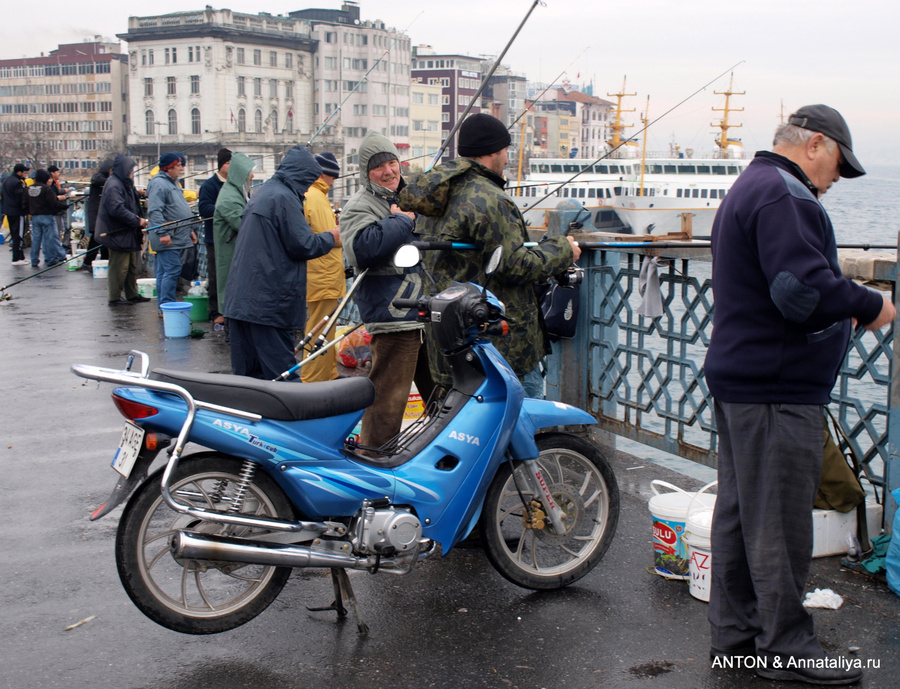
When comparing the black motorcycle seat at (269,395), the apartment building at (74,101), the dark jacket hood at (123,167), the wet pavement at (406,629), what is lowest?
the wet pavement at (406,629)

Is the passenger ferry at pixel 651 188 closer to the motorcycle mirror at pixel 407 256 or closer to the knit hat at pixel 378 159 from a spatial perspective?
the knit hat at pixel 378 159

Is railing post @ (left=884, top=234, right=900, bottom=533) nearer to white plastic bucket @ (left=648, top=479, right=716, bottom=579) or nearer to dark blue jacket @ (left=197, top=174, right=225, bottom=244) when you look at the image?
white plastic bucket @ (left=648, top=479, right=716, bottom=579)

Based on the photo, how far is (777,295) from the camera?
3.08 m

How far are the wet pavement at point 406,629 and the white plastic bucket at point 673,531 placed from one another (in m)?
0.08

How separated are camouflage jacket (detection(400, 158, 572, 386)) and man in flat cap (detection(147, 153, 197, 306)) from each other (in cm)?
833

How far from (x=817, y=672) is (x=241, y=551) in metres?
2.07

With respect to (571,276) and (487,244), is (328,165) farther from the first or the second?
(571,276)

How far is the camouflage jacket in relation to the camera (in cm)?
441

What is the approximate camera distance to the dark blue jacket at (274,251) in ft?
19.2

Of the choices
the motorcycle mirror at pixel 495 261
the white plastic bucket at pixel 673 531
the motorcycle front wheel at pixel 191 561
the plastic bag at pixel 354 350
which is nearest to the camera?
the motorcycle front wheel at pixel 191 561

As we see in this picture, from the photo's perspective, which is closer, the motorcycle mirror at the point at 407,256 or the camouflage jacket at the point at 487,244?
the motorcycle mirror at the point at 407,256

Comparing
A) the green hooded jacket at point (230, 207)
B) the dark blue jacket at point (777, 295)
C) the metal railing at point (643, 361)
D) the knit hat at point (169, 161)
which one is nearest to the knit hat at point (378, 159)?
the metal railing at point (643, 361)

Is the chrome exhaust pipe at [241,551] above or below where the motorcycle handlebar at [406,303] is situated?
below

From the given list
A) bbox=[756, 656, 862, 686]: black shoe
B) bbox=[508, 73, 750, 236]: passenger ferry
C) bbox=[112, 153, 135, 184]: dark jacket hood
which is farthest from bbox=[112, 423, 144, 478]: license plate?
bbox=[508, 73, 750, 236]: passenger ferry
